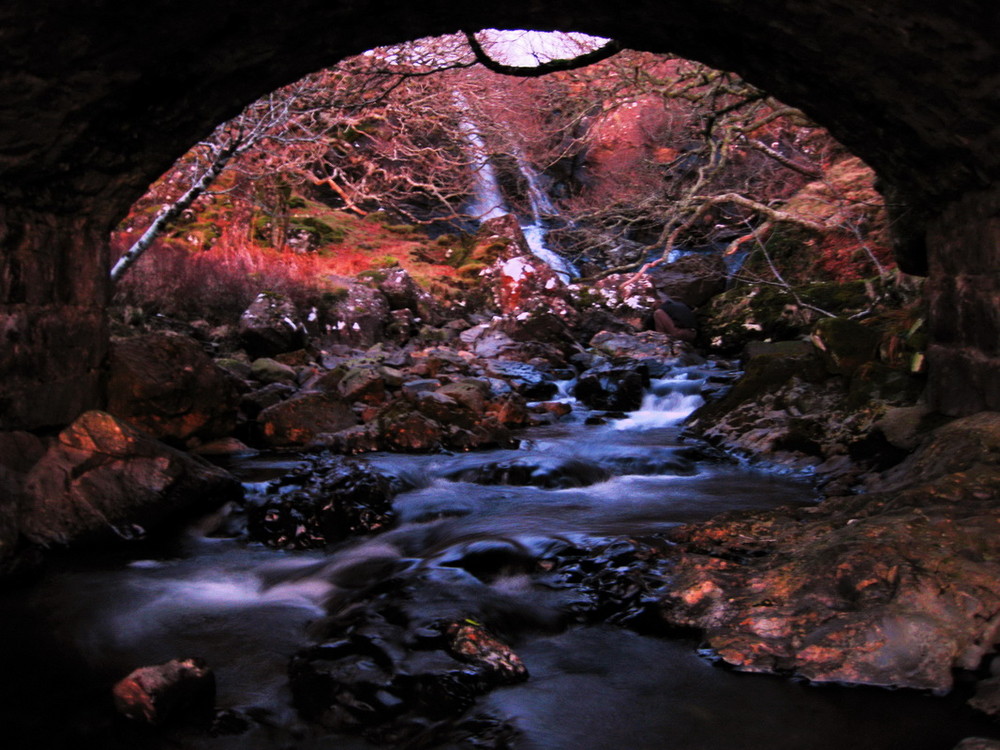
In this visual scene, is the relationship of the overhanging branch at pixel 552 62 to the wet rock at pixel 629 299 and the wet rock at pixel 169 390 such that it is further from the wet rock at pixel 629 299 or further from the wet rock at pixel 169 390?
the wet rock at pixel 629 299

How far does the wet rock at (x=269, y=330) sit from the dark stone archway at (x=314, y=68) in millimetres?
6214

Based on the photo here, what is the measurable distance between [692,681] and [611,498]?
3.07m

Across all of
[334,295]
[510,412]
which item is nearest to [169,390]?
[510,412]

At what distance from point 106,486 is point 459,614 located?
2760mm

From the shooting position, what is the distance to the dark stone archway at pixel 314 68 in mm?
3443

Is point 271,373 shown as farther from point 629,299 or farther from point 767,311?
point 629,299

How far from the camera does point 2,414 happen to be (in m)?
4.73

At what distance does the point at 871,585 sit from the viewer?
3195 millimetres

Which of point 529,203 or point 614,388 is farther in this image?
point 529,203

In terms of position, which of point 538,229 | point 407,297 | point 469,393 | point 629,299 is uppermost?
point 538,229

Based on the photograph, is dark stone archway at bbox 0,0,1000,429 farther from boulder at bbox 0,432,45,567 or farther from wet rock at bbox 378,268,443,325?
wet rock at bbox 378,268,443,325

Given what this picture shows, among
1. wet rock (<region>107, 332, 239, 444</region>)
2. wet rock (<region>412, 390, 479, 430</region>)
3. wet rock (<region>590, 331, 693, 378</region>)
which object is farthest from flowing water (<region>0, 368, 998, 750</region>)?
wet rock (<region>590, 331, 693, 378</region>)

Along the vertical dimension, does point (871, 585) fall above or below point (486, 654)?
above

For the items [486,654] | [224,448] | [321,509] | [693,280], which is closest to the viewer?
[486,654]
